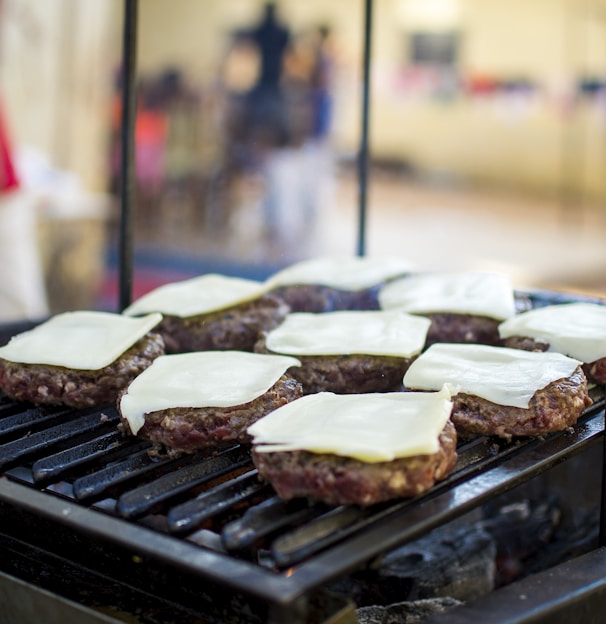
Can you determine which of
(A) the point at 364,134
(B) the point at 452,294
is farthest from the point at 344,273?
(A) the point at 364,134

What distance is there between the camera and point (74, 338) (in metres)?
2.47

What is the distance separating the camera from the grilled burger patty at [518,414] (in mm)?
2012

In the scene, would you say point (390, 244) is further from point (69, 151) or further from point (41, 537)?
point (41, 537)

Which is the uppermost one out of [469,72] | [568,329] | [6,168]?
[469,72]

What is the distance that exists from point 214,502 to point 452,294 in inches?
54.6

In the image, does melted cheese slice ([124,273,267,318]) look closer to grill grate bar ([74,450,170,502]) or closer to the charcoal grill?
the charcoal grill

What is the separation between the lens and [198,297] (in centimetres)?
287

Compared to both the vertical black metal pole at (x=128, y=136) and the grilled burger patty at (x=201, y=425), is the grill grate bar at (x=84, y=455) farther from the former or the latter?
the vertical black metal pole at (x=128, y=136)

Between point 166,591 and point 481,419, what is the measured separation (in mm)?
799

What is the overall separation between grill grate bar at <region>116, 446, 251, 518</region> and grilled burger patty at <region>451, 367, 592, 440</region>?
1.66ft

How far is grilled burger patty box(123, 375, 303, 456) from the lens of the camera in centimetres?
200

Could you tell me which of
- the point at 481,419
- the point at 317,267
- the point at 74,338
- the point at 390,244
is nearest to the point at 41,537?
the point at 74,338

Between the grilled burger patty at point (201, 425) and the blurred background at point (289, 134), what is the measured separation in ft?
6.52

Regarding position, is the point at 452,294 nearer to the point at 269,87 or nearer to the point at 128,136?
the point at 128,136
